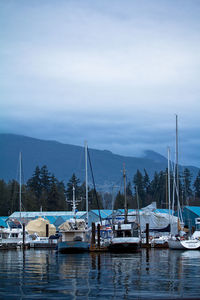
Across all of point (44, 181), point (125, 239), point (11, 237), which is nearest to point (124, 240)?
point (125, 239)

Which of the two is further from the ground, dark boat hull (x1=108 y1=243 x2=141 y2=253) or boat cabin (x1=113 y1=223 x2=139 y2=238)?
boat cabin (x1=113 y1=223 x2=139 y2=238)

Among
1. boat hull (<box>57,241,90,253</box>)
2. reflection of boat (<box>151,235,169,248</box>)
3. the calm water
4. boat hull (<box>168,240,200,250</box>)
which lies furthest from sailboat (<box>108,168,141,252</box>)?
the calm water

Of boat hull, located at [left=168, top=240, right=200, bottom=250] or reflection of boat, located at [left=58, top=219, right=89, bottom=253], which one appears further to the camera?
boat hull, located at [left=168, top=240, right=200, bottom=250]

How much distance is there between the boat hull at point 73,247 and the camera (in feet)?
209

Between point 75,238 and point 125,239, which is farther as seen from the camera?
point 75,238

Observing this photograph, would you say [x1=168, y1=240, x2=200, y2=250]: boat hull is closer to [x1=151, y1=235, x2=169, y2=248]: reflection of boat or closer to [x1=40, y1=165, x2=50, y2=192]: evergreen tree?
[x1=151, y1=235, x2=169, y2=248]: reflection of boat

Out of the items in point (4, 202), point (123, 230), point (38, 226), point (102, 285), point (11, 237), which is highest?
point (4, 202)

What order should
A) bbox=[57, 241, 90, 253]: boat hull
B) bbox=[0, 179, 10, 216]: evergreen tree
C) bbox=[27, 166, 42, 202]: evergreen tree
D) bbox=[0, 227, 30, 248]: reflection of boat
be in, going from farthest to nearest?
bbox=[27, 166, 42, 202]: evergreen tree
bbox=[0, 179, 10, 216]: evergreen tree
bbox=[0, 227, 30, 248]: reflection of boat
bbox=[57, 241, 90, 253]: boat hull

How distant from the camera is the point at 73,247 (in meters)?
63.7

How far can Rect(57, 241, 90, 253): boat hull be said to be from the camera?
63.7 m

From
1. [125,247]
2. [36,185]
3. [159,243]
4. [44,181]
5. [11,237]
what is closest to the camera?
[125,247]

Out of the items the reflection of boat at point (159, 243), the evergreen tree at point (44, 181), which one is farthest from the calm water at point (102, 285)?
the evergreen tree at point (44, 181)

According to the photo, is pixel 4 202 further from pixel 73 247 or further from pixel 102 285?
pixel 102 285

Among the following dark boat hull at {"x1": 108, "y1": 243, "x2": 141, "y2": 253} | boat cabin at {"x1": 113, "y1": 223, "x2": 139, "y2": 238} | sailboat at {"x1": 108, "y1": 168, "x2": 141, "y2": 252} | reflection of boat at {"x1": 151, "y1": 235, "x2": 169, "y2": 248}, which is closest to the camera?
dark boat hull at {"x1": 108, "y1": 243, "x2": 141, "y2": 253}
